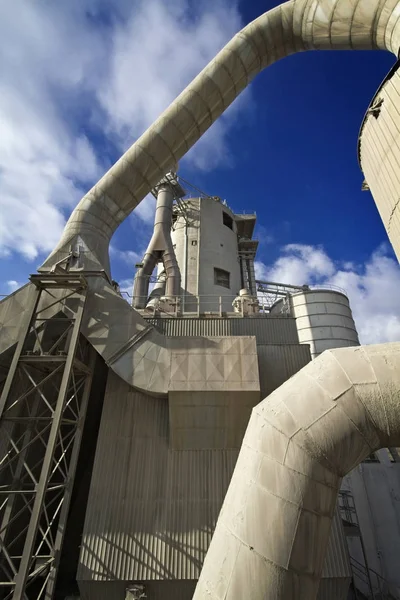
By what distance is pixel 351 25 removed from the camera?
40.3ft

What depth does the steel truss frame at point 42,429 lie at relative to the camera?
8.88 metres

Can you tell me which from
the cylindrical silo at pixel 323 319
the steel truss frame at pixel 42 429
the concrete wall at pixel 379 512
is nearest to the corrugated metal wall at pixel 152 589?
Answer: the steel truss frame at pixel 42 429

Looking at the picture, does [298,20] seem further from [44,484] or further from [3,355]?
[44,484]

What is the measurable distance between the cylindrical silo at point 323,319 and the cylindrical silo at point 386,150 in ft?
31.3

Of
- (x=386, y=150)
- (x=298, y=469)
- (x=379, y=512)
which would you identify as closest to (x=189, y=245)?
(x=386, y=150)

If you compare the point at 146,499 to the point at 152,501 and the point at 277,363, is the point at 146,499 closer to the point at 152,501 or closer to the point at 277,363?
the point at 152,501

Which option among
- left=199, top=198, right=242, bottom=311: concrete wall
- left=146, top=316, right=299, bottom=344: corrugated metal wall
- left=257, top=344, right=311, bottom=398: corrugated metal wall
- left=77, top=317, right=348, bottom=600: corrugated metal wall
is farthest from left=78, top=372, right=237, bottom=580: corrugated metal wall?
left=199, top=198, right=242, bottom=311: concrete wall

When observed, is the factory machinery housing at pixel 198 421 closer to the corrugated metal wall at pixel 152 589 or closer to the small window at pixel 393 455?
the corrugated metal wall at pixel 152 589

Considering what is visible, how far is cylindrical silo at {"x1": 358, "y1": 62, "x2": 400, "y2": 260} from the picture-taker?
802 cm

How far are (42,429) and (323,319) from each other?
1533cm

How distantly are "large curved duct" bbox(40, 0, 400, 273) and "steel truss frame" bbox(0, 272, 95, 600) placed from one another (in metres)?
2.07

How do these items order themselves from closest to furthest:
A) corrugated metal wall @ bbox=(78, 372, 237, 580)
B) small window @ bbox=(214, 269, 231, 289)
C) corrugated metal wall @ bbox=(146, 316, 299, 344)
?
corrugated metal wall @ bbox=(78, 372, 237, 580) → corrugated metal wall @ bbox=(146, 316, 299, 344) → small window @ bbox=(214, 269, 231, 289)

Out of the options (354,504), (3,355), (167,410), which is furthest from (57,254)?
(354,504)

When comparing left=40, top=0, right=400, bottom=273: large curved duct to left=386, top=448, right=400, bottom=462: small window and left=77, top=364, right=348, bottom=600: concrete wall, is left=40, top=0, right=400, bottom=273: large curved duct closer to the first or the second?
left=77, top=364, right=348, bottom=600: concrete wall
